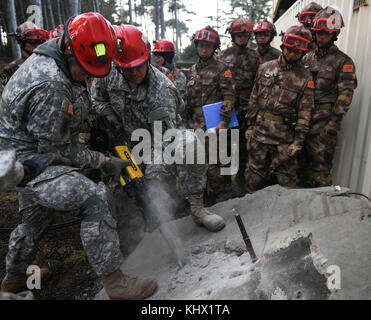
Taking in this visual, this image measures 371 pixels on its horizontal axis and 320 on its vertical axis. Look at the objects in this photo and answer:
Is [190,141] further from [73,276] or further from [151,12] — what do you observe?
[151,12]

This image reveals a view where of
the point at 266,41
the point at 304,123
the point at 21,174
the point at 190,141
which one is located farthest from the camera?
the point at 266,41

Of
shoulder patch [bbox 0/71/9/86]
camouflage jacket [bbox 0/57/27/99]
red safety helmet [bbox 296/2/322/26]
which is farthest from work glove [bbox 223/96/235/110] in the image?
shoulder patch [bbox 0/71/9/86]

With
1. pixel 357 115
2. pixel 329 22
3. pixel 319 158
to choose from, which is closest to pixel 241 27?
pixel 329 22

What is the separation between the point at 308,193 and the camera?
8.65ft

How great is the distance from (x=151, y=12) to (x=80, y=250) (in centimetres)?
4045

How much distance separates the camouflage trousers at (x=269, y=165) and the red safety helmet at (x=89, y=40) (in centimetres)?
231

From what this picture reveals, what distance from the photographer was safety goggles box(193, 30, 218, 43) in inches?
160

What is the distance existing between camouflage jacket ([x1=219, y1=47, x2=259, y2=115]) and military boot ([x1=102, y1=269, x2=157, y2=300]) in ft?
10.9

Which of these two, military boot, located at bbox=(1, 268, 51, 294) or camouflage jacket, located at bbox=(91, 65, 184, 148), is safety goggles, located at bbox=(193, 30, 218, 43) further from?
military boot, located at bbox=(1, 268, 51, 294)

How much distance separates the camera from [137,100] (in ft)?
9.87

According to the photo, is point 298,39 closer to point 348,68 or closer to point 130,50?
point 348,68

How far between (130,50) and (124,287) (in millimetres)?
1984

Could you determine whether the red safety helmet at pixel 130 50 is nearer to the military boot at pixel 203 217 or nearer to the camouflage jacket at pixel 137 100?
the camouflage jacket at pixel 137 100

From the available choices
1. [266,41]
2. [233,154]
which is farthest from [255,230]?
[266,41]
